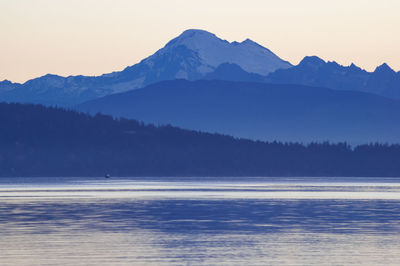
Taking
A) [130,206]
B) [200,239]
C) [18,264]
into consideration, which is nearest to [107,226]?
[200,239]

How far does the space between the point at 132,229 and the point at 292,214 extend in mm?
23012

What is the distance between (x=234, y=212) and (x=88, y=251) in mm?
37794

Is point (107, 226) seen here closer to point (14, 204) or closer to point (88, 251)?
point (88, 251)

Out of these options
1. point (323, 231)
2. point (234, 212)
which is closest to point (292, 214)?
point (234, 212)

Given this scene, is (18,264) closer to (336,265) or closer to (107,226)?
(336,265)

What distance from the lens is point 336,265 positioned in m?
51.0

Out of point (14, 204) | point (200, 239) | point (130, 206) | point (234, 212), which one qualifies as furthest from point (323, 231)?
point (14, 204)

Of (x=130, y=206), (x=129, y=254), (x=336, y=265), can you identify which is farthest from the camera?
(x=130, y=206)

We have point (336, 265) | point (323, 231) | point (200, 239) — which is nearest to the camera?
point (336, 265)

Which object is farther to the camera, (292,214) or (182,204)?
(182,204)

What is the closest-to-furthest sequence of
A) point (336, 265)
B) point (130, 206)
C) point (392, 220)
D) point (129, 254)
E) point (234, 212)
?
1. point (336, 265)
2. point (129, 254)
3. point (392, 220)
4. point (234, 212)
5. point (130, 206)

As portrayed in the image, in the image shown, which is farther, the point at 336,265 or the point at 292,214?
the point at 292,214

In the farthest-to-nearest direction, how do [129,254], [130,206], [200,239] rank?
[130,206] → [200,239] → [129,254]

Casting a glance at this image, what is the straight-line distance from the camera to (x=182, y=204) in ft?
360
